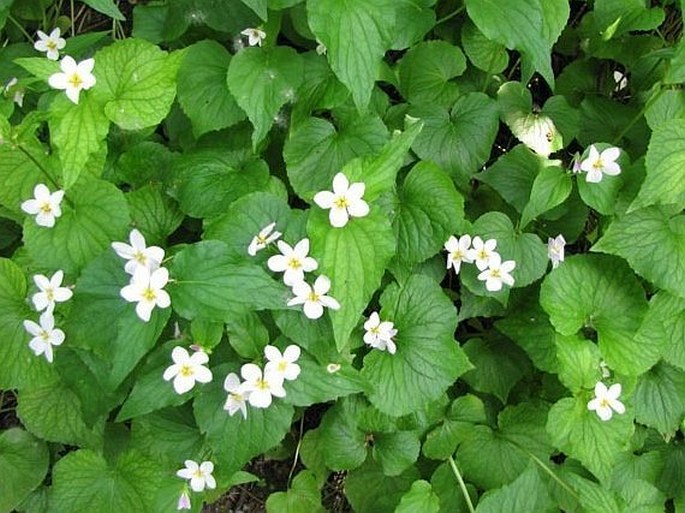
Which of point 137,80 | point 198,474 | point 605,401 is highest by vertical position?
point 137,80

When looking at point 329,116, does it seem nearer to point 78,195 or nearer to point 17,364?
point 78,195

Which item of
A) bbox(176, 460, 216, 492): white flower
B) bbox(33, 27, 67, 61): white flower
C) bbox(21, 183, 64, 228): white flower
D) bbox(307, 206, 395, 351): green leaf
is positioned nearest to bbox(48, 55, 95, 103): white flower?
bbox(21, 183, 64, 228): white flower

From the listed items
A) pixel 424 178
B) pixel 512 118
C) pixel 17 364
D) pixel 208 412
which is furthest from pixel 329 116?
pixel 17 364

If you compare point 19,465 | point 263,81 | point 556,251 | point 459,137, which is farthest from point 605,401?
point 19,465

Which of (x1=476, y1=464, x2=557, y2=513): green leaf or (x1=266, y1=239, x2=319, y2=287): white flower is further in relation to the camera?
(x1=476, y1=464, x2=557, y2=513): green leaf

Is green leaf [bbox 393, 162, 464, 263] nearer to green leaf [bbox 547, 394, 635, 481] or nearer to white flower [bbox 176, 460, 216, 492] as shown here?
green leaf [bbox 547, 394, 635, 481]

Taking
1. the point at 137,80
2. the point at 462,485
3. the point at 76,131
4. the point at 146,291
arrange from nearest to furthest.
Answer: the point at 146,291 → the point at 76,131 → the point at 137,80 → the point at 462,485

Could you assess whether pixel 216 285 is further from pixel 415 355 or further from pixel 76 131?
pixel 415 355
